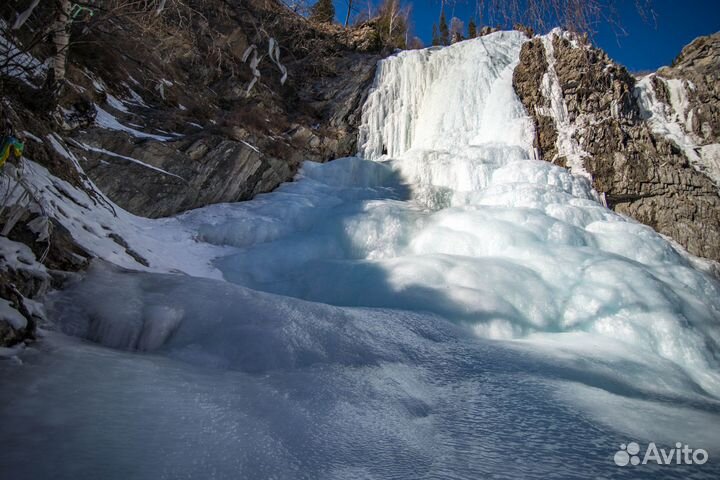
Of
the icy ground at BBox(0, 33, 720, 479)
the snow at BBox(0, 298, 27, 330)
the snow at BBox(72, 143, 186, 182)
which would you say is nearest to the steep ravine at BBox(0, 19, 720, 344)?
the snow at BBox(72, 143, 186, 182)

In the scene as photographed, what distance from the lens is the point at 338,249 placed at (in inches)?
250

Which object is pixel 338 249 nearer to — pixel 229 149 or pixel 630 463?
pixel 229 149

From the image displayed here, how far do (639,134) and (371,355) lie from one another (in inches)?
434

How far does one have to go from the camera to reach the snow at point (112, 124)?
606cm

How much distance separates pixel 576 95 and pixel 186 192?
10.6 metres

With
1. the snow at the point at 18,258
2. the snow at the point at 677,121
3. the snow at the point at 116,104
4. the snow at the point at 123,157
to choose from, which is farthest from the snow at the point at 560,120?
the snow at the point at 18,258

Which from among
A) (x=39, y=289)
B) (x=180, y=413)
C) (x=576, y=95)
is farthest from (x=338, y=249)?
(x=576, y=95)

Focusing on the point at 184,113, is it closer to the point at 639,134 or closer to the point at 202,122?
the point at 202,122

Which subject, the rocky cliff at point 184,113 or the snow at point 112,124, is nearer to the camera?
the rocky cliff at point 184,113

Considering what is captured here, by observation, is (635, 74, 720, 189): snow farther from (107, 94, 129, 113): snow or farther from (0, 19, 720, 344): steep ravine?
(107, 94, 129, 113): snow

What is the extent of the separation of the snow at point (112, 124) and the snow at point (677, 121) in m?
12.2

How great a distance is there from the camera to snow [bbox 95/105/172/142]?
6059 millimetres

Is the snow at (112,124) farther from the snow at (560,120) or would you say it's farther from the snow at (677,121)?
the snow at (677,121)

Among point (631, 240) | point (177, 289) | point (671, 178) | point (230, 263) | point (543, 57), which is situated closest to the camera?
point (177, 289)
